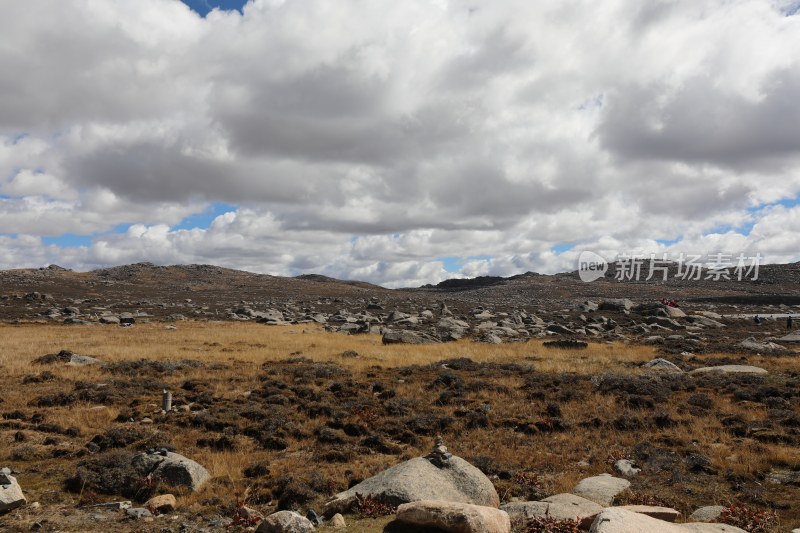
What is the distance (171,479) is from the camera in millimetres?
10688

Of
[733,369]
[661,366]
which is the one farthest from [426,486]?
[733,369]

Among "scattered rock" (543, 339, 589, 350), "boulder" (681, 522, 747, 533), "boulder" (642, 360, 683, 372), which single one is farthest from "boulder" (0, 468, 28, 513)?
"scattered rock" (543, 339, 589, 350)

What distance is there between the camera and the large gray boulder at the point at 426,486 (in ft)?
29.8

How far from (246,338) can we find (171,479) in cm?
2989

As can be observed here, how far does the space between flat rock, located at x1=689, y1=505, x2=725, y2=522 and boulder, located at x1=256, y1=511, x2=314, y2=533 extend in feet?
22.6

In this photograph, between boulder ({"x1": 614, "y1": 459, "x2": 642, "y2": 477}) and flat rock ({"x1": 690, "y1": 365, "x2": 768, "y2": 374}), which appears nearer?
boulder ({"x1": 614, "y1": 459, "x2": 642, "y2": 477})

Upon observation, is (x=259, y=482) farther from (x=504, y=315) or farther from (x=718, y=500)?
(x=504, y=315)

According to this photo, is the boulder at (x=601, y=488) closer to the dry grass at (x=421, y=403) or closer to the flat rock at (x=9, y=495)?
Answer: the dry grass at (x=421, y=403)

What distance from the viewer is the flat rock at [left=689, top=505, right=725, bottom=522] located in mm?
9041

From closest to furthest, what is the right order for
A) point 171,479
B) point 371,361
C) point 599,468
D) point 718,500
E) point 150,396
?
1. point 718,500
2. point 171,479
3. point 599,468
4. point 150,396
5. point 371,361

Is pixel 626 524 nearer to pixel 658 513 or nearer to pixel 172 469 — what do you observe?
pixel 658 513

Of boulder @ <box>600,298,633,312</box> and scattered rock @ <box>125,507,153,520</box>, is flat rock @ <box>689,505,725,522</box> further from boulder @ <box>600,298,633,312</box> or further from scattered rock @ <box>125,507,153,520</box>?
boulder @ <box>600,298,633,312</box>

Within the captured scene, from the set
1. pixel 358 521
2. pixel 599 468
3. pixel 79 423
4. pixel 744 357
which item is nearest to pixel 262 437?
pixel 79 423

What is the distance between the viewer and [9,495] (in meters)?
9.15
